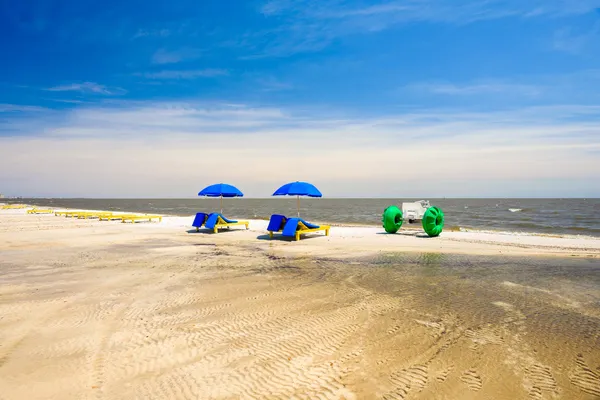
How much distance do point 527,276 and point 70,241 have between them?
17331 mm

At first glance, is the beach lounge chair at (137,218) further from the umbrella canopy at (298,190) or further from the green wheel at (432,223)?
the green wheel at (432,223)

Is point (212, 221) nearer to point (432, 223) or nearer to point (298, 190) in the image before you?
point (298, 190)

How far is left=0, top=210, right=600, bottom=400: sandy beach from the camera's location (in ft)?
12.5

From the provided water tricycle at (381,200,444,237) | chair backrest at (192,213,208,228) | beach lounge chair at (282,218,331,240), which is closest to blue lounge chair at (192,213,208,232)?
chair backrest at (192,213,208,228)

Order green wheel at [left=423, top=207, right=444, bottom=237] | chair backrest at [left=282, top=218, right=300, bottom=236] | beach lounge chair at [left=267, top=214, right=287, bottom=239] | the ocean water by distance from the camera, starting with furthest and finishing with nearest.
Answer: the ocean water
green wheel at [left=423, top=207, right=444, bottom=237]
beach lounge chair at [left=267, top=214, right=287, bottom=239]
chair backrest at [left=282, top=218, right=300, bottom=236]

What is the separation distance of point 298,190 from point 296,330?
1172 centimetres

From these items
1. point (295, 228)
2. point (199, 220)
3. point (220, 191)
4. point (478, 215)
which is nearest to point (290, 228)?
point (295, 228)

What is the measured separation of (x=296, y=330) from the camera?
5352mm

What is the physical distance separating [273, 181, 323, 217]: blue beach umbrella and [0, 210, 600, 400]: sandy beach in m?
6.04

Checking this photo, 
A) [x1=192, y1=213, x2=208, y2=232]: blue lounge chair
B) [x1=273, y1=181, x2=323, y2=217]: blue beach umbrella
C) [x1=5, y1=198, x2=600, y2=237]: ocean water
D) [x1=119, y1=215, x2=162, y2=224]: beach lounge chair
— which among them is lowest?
[x1=5, y1=198, x2=600, y2=237]: ocean water

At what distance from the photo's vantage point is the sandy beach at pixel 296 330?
150 inches

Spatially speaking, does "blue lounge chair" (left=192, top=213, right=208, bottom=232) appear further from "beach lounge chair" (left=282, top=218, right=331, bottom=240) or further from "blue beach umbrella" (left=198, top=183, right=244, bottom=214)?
"beach lounge chair" (left=282, top=218, right=331, bottom=240)

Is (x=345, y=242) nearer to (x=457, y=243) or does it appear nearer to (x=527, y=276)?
(x=457, y=243)

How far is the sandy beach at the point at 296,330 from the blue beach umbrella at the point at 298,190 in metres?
6.04
